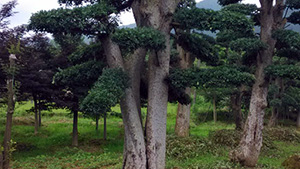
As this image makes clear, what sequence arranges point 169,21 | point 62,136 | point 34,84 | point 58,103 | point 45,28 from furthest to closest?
point 62,136, point 58,103, point 34,84, point 169,21, point 45,28

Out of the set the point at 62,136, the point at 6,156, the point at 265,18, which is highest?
the point at 265,18

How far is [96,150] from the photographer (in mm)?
14133

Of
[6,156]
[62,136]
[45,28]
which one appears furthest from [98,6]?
[62,136]

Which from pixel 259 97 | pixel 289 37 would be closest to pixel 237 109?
pixel 259 97

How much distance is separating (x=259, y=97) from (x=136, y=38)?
6087 millimetres

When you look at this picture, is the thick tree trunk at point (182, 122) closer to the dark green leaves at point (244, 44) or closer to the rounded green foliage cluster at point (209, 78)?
the dark green leaves at point (244, 44)

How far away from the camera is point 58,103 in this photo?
13289 mm

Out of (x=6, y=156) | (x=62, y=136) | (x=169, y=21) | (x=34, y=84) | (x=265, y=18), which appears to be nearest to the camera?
(x=6, y=156)

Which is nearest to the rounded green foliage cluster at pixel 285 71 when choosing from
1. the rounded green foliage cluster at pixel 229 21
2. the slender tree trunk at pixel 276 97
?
the rounded green foliage cluster at pixel 229 21

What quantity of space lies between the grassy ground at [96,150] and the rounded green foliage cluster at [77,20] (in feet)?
14.3

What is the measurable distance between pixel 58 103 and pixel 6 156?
7735mm

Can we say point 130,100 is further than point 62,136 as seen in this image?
No

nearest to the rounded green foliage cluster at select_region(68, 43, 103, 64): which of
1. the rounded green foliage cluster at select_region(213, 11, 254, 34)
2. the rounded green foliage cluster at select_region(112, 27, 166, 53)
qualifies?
the rounded green foliage cluster at select_region(112, 27, 166, 53)

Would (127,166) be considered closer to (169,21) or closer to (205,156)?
(169,21)
